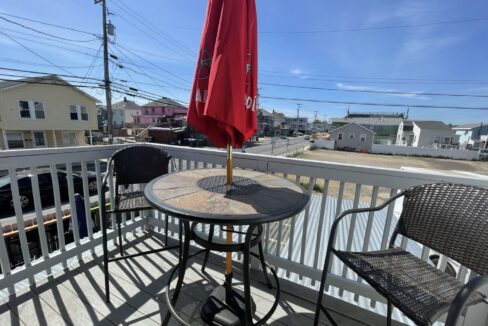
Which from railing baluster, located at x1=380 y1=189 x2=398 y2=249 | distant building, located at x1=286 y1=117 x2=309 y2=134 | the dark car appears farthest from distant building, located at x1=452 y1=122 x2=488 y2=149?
the dark car

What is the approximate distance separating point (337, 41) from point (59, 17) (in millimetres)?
16101

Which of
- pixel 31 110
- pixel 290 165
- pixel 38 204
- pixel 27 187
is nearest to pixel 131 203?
pixel 38 204

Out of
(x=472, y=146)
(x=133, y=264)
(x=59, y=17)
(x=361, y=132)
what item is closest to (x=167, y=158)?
(x=133, y=264)

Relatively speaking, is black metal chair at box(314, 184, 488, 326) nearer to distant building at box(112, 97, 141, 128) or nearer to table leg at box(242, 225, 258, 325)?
table leg at box(242, 225, 258, 325)

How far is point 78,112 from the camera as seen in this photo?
52.3 feet

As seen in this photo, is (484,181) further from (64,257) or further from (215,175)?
(64,257)

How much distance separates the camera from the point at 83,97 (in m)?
16.0

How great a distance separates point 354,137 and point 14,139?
35.4 meters

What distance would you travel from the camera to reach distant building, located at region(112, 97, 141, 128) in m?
37.0

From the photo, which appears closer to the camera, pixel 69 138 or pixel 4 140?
pixel 4 140

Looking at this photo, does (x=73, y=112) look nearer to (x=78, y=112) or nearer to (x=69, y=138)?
(x=78, y=112)

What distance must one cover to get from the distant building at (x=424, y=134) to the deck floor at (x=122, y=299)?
39.9 meters

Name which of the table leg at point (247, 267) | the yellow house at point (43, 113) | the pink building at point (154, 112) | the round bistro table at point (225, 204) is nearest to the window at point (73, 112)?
the yellow house at point (43, 113)

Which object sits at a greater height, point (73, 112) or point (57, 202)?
point (73, 112)
